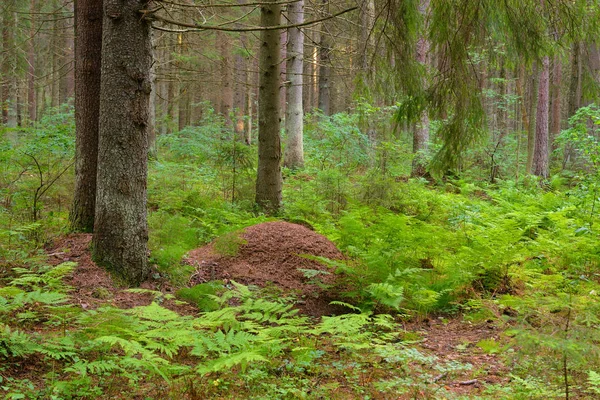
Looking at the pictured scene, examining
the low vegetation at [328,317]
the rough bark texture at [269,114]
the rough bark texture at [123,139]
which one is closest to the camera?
the low vegetation at [328,317]

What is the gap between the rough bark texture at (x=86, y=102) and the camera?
5727 mm

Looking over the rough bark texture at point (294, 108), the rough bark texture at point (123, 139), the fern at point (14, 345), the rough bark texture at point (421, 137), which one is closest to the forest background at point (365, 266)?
the fern at point (14, 345)

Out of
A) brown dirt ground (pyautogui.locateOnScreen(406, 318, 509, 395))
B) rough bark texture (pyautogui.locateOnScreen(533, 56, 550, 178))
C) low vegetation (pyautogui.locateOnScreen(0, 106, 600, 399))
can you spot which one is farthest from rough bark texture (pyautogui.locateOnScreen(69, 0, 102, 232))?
rough bark texture (pyautogui.locateOnScreen(533, 56, 550, 178))

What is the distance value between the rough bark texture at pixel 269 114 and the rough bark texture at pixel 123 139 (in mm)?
3095

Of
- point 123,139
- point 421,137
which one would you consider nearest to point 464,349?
point 123,139

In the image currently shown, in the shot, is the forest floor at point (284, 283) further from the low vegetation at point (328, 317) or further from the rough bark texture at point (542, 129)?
the rough bark texture at point (542, 129)

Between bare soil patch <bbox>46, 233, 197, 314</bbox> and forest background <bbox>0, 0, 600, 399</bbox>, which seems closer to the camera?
forest background <bbox>0, 0, 600, 399</bbox>

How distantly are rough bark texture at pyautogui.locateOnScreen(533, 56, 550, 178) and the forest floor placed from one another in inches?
476

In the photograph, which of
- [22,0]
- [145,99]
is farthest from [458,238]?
[22,0]

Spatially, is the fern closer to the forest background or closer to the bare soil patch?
the forest background

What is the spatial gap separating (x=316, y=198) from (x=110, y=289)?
497cm

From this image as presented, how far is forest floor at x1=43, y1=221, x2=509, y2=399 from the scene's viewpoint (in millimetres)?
3877

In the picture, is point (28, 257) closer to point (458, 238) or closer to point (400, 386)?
point (400, 386)

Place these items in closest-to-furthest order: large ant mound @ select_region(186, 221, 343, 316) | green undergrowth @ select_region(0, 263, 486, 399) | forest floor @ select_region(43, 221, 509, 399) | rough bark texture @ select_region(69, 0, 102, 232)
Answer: green undergrowth @ select_region(0, 263, 486, 399) → forest floor @ select_region(43, 221, 509, 399) → large ant mound @ select_region(186, 221, 343, 316) → rough bark texture @ select_region(69, 0, 102, 232)
